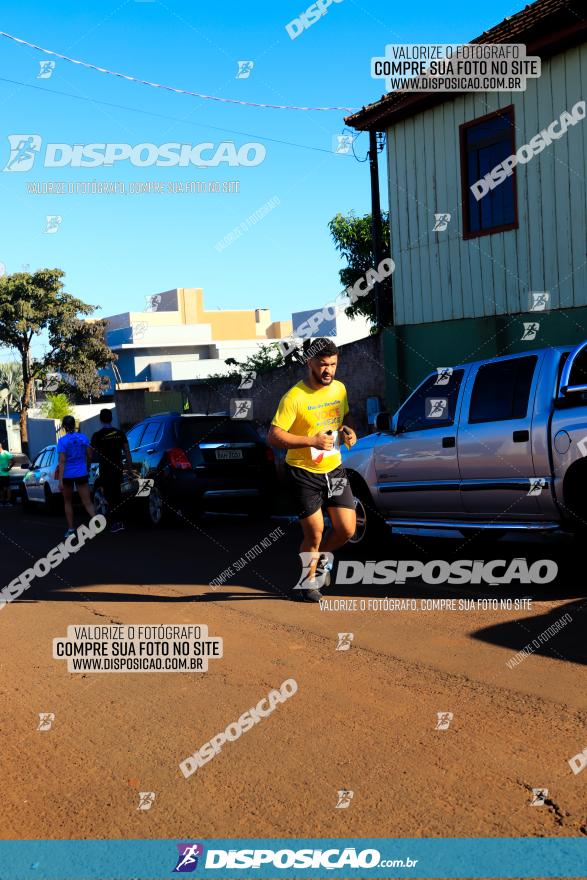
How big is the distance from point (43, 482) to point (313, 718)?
16034 millimetres

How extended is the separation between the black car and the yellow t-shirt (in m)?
6.86

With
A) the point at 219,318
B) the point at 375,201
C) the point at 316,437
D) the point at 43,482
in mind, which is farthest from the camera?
the point at 219,318

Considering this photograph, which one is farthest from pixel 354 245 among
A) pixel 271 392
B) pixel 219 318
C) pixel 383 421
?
pixel 219 318

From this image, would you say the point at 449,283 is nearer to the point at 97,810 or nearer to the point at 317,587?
the point at 317,587

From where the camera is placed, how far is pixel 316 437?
7867mm

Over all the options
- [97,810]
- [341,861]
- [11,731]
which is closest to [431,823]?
[341,861]

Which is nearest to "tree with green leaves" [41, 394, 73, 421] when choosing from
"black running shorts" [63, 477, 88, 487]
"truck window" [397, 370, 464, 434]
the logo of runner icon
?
"black running shorts" [63, 477, 88, 487]

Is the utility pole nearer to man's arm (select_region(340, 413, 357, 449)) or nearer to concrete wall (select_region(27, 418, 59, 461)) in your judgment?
man's arm (select_region(340, 413, 357, 449))

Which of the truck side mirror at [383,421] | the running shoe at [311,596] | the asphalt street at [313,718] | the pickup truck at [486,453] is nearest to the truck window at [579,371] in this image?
the pickup truck at [486,453]

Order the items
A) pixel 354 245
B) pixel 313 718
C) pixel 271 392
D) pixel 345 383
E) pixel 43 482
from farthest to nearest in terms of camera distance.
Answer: pixel 354 245 < pixel 271 392 < pixel 43 482 < pixel 345 383 < pixel 313 718

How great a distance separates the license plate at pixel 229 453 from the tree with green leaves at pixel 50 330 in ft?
105

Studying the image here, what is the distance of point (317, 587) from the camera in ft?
27.6

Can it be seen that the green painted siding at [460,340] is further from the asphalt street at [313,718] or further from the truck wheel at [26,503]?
the truck wheel at [26,503]

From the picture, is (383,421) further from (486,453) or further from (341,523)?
(341,523)
